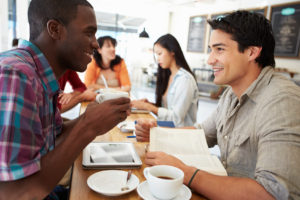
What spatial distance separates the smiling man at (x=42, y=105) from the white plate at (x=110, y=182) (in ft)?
0.40

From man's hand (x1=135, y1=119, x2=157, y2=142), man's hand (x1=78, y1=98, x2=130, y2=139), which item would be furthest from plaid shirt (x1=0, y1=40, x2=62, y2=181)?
man's hand (x1=135, y1=119, x2=157, y2=142)

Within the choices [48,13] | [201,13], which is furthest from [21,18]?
[201,13]

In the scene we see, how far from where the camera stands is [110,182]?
0.83m

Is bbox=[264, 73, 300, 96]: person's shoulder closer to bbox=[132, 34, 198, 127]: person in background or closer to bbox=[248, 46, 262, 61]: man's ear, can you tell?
bbox=[248, 46, 262, 61]: man's ear

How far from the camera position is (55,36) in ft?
3.05

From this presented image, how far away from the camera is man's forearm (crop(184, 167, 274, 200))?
31.0 inches

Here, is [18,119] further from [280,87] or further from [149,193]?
[280,87]

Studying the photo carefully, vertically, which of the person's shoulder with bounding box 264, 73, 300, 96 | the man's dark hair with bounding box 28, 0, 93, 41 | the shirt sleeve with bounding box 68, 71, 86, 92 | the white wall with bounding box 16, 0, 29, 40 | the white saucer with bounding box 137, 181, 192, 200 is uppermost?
the white wall with bounding box 16, 0, 29, 40

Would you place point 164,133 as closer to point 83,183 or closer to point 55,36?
point 83,183

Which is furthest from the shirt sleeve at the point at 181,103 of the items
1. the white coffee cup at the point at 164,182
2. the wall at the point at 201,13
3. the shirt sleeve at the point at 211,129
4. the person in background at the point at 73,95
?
the wall at the point at 201,13

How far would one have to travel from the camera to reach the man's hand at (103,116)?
2.74 feet

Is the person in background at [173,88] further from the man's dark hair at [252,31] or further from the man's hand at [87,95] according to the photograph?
the man's dark hair at [252,31]

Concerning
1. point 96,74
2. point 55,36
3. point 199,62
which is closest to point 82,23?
point 55,36

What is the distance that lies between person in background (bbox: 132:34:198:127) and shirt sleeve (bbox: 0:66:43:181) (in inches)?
60.5
